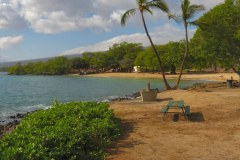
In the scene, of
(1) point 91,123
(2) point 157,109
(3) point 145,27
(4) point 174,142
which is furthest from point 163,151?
(3) point 145,27

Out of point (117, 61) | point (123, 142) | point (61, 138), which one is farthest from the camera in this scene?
point (117, 61)

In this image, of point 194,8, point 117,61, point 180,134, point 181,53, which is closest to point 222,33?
point 194,8

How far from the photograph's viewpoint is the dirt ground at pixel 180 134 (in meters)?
10.1

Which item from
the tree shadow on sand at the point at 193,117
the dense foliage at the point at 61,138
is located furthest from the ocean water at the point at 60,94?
the dense foliage at the point at 61,138

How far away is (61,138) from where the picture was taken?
365 inches

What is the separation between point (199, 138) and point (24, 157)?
259 inches

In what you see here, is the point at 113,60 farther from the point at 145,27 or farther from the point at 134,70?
the point at 145,27

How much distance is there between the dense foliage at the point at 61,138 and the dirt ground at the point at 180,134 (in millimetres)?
559

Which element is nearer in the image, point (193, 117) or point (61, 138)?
point (61, 138)

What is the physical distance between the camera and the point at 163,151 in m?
10.4

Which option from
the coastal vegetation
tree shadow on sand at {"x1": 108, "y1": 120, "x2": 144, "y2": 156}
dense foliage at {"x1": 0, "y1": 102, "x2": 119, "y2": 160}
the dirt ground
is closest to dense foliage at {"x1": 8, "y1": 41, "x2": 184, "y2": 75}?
the coastal vegetation

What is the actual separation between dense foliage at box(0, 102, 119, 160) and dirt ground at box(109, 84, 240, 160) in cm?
56

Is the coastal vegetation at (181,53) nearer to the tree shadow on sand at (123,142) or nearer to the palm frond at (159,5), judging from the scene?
the palm frond at (159,5)

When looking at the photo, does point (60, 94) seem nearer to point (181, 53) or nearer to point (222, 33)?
point (222, 33)
